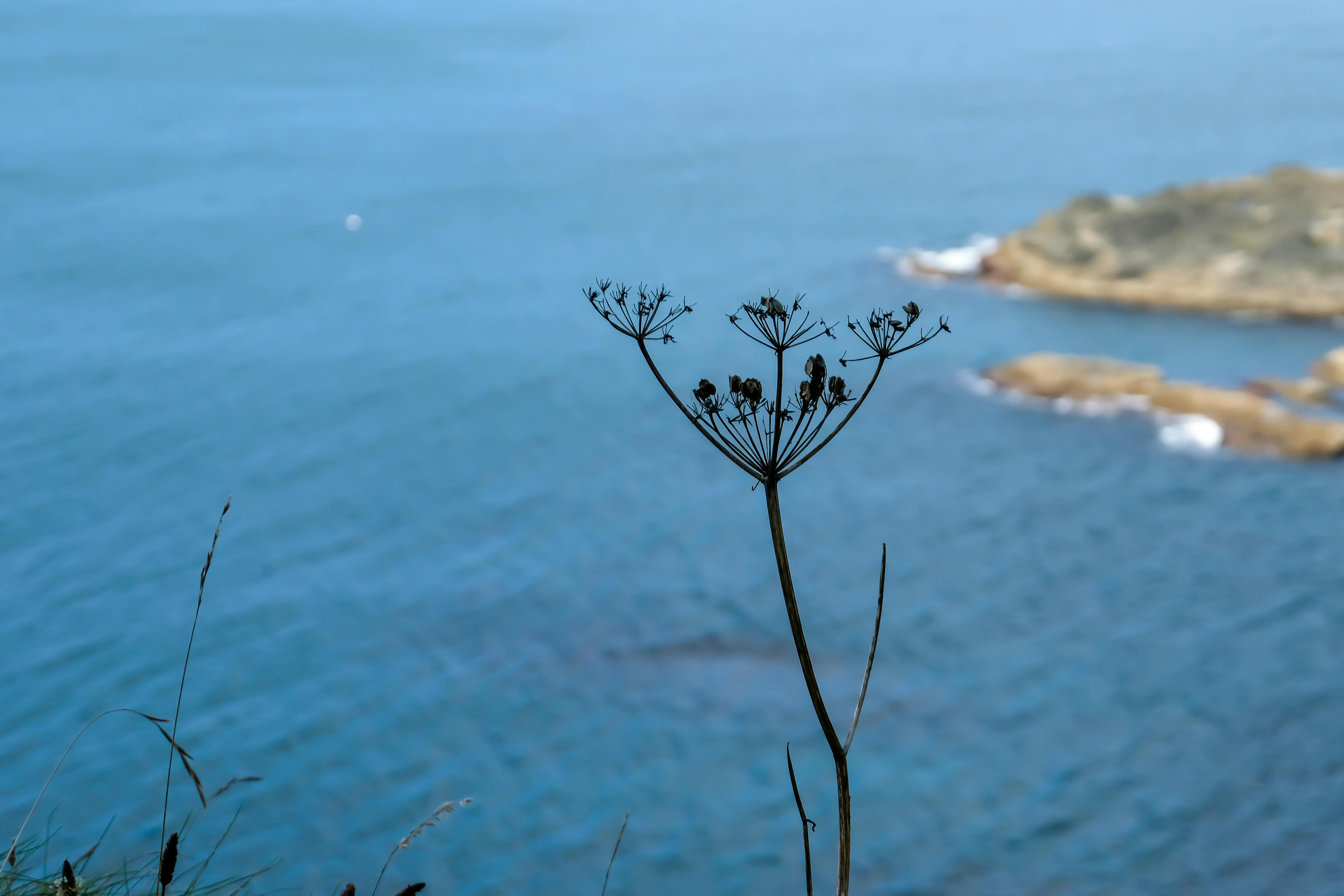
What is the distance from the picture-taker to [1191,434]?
1459 centimetres

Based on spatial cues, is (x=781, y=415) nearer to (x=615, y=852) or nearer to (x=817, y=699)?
(x=817, y=699)

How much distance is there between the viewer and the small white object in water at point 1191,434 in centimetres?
1430

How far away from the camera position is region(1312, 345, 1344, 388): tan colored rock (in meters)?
15.5

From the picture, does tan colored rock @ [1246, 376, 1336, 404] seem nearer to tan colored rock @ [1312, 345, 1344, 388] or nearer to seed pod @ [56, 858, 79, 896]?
tan colored rock @ [1312, 345, 1344, 388]

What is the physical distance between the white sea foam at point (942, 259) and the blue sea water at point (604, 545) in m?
0.46

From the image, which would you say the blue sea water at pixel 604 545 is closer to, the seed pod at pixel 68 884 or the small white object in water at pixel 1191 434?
the small white object in water at pixel 1191 434

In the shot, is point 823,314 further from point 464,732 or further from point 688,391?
point 464,732

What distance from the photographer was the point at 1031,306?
739 inches

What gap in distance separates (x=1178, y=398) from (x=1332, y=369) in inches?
83.8

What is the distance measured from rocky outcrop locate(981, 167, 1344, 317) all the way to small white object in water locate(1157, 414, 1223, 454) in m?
3.85

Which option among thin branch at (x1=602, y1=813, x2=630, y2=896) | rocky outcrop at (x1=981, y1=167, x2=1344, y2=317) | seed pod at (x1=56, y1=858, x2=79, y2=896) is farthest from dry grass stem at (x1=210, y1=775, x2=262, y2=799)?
rocky outcrop at (x1=981, y1=167, x2=1344, y2=317)

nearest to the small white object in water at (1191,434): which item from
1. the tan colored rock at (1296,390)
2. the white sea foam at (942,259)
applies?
the tan colored rock at (1296,390)

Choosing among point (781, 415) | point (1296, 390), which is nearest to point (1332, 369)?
point (1296, 390)

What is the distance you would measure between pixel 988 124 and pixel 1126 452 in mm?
17190
